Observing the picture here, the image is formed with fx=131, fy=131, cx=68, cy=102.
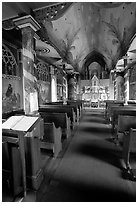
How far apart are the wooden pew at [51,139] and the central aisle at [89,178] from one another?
0.32 metres

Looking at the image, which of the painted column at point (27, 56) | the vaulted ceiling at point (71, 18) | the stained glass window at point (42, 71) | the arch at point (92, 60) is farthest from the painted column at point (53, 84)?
the painted column at point (27, 56)

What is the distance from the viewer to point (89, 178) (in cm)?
256

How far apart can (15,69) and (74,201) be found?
623cm

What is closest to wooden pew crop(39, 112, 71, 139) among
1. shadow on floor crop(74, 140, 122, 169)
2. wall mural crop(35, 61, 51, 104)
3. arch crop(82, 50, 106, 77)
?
shadow on floor crop(74, 140, 122, 169)

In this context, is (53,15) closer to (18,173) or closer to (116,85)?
(18,173)

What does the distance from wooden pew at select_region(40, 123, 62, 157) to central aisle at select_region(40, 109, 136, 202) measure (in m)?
0.32

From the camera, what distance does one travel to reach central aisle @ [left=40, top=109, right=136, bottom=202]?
2.12m

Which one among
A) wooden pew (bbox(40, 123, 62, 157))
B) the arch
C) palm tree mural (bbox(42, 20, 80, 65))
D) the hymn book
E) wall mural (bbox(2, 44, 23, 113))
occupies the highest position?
the arch

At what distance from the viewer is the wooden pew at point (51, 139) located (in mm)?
3496

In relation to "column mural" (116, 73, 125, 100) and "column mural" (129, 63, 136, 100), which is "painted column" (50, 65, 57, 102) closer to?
"column mural" (129, 63, 136, 100)

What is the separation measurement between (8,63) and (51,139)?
4.58m

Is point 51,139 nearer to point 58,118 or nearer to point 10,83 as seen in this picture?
point 58,118

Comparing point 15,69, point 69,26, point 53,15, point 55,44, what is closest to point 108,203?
point 53,15

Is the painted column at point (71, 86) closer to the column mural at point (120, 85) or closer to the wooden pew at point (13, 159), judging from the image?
the column mural at point (120, 85)
